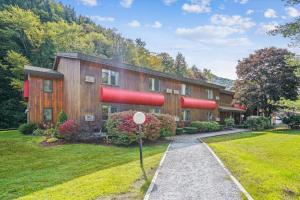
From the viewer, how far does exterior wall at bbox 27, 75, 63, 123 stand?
847 inches

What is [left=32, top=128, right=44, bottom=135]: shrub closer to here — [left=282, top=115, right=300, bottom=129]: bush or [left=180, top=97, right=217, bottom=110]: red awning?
[left=180, top=97, right=217, bottom=110]: red awning

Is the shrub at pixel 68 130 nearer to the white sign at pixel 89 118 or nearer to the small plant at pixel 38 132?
the white sign at pixel 89 118

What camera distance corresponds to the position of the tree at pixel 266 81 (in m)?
36.4

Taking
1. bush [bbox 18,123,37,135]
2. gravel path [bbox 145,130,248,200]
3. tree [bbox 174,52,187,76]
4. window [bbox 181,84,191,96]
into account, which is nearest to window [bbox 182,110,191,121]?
window [bbox 181,84,191,96]

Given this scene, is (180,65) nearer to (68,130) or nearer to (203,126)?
(203,126)

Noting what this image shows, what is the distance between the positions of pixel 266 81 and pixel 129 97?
76.3 ft

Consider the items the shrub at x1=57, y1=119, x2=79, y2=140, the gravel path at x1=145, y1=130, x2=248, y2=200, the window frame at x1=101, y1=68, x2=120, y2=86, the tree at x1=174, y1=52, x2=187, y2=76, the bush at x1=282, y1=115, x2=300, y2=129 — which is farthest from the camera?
the tree at x1=174, y1=52, x2=187, y2=76

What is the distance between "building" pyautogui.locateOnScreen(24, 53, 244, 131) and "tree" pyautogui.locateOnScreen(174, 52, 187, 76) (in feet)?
153

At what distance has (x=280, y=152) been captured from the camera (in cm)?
1559

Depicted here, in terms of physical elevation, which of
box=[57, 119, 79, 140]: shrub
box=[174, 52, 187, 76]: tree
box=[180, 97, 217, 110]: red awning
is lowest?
box=[57, 119, 79, 140]: shrub

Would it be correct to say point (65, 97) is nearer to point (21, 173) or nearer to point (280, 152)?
point (21, 173)

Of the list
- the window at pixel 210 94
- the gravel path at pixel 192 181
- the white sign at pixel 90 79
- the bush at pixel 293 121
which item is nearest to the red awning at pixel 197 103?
the window at pixel 210 94

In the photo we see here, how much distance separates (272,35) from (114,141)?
425 inches

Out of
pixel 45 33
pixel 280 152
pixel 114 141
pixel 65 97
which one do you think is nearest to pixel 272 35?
pixel 280 152
